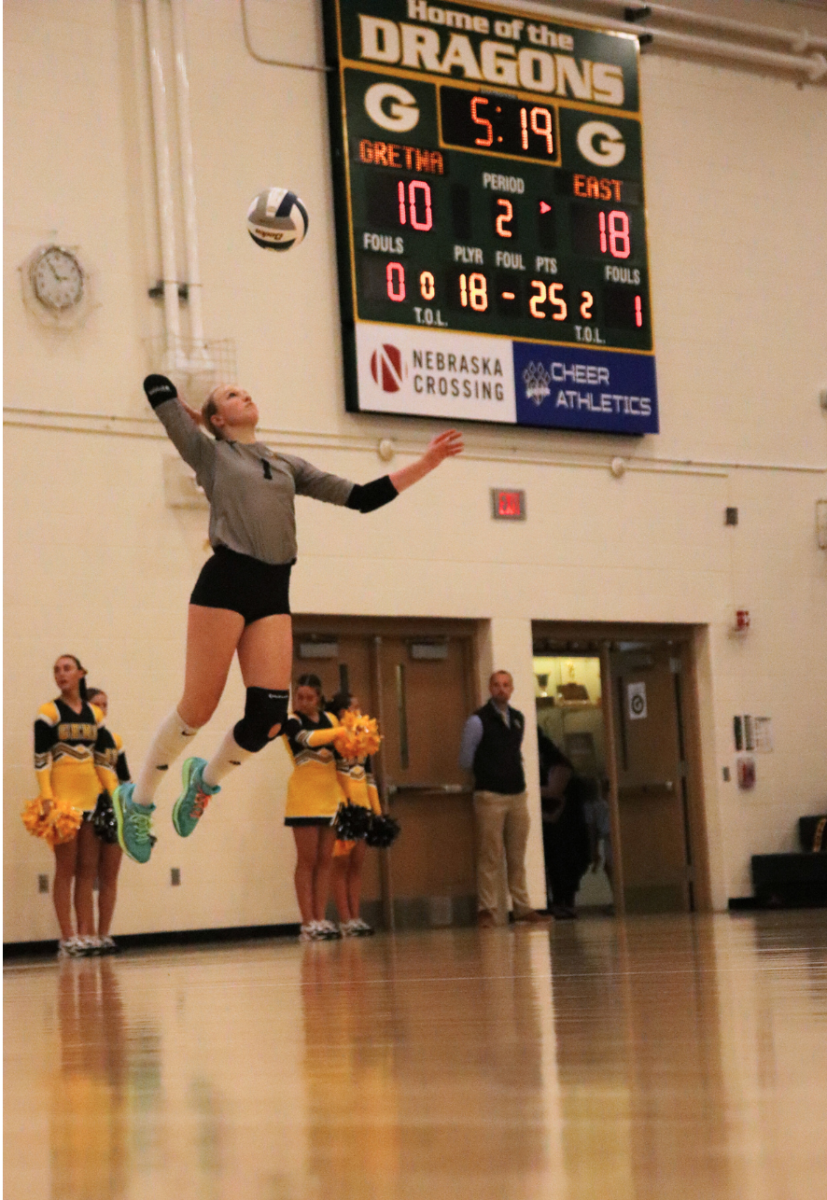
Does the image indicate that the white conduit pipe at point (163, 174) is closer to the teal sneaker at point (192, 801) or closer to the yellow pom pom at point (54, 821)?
the yellow pom pom at point (54, 821)

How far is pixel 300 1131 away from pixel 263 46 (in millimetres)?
12184

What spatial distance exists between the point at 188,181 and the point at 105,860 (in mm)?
5240

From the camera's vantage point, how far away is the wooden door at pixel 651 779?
14711mm

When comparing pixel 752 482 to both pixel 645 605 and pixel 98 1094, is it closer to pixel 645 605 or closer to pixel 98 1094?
pixel 645 605

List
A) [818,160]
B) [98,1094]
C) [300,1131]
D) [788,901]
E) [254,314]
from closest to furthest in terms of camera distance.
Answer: [300,1131], [98,1094], [254,314], [788,901], [818,160]

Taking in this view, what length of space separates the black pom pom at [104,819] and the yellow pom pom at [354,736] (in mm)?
1609

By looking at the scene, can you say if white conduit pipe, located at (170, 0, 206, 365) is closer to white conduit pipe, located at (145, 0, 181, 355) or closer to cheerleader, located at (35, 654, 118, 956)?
white conduit pipe, located at (145, 0, 181, 355)

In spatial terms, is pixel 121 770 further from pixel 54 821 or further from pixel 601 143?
pixel 601 143

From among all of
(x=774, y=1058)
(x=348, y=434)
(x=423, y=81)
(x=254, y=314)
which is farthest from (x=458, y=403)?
(x=774, y=1058)

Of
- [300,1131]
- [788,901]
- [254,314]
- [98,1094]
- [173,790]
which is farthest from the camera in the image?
[788,901]

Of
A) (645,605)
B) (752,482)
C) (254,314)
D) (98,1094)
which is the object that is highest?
(254,314)

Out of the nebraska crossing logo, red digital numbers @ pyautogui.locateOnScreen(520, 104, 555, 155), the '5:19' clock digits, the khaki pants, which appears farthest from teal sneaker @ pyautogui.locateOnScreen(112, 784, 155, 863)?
red digital numbers @ pyautogui.locateOnScreen(520, 104, 555, 155)

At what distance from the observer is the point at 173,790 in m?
11.9

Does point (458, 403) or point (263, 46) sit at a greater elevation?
point (263, 46)
